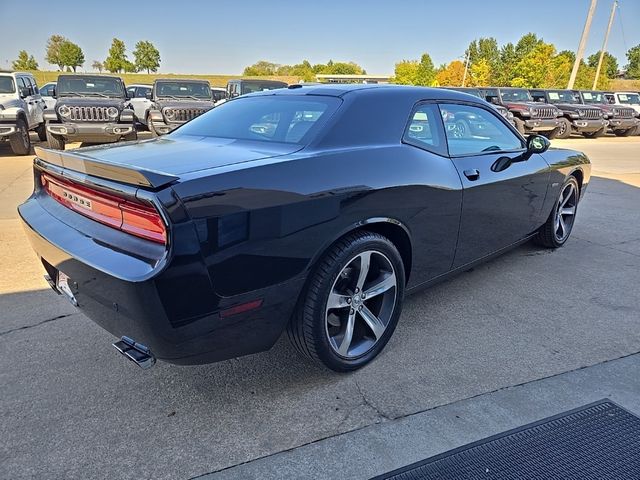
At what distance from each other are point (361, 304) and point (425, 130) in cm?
120

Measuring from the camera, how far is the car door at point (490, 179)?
3.15 meters

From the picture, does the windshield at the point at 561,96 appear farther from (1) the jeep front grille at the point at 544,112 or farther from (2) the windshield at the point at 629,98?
(2) the windshield at the point at 629,98

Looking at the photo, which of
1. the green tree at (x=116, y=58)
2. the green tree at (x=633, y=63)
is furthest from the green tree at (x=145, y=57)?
the green tree at (x=633, y=63)

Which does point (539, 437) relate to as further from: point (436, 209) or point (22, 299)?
point (22, 299)

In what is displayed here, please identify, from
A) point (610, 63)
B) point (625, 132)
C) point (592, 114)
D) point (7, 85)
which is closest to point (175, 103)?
point (7, 85)

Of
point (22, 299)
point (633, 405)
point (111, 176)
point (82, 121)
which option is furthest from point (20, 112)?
point (633, 405)

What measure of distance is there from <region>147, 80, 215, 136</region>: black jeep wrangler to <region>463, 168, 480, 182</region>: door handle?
327 inches

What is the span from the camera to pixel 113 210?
201 cm

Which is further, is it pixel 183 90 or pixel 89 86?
pixel 183 90

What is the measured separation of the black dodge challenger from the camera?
1.82 meters

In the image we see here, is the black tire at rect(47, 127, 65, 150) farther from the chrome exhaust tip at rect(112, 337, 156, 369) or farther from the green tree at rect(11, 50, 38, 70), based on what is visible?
the green tree at rect(11, 50, 38, 70)

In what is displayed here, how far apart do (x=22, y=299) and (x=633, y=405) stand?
12.8ft

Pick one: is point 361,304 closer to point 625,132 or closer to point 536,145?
point 536,145

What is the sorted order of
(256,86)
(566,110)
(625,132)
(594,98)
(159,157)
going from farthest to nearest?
(625,132)
(594,98)
(566,110)
(256,86)
(159,157)
